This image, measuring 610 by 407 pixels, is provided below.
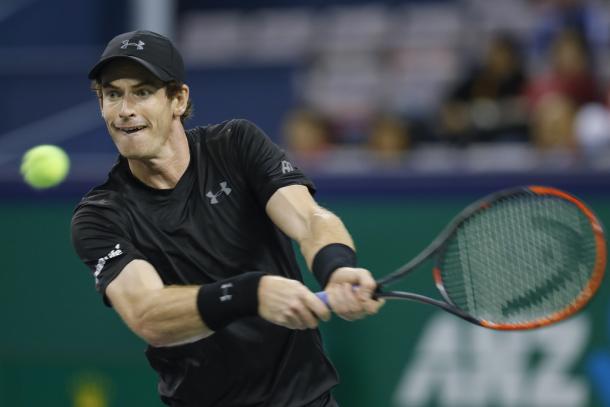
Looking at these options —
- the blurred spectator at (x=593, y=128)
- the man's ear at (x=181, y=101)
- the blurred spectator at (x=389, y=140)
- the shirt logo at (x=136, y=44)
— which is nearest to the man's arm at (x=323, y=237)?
the man's ear at (x=181, y=101)

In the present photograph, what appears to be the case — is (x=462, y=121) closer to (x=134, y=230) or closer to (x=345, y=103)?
(x=345, y=103)

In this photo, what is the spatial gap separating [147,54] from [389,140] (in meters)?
4.40

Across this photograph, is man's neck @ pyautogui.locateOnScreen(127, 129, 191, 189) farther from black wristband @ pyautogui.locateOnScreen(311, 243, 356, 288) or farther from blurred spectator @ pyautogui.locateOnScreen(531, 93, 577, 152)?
blurred spectator @ pyautogui.locateOnScreen(531, 93, 577, 152)

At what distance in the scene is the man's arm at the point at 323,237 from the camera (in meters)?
3.39

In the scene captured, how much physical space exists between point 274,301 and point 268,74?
21.4 ft

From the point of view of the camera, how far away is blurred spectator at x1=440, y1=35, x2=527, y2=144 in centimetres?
796

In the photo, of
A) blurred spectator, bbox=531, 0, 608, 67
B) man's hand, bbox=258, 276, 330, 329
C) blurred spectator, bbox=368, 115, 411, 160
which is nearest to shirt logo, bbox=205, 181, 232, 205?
man's hand, bbox=258, 276, 330, 329

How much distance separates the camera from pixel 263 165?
3.91m

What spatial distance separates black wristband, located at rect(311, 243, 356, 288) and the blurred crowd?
148 inches

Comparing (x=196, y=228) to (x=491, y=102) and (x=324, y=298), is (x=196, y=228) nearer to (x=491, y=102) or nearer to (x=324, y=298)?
(x=324, y=298)

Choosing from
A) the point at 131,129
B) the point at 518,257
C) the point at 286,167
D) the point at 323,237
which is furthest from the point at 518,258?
the point at 131,129

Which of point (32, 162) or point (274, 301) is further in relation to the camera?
point (32, 162)

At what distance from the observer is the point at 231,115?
950 centimetres

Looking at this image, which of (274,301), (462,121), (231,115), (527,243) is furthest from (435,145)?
(274,301)
